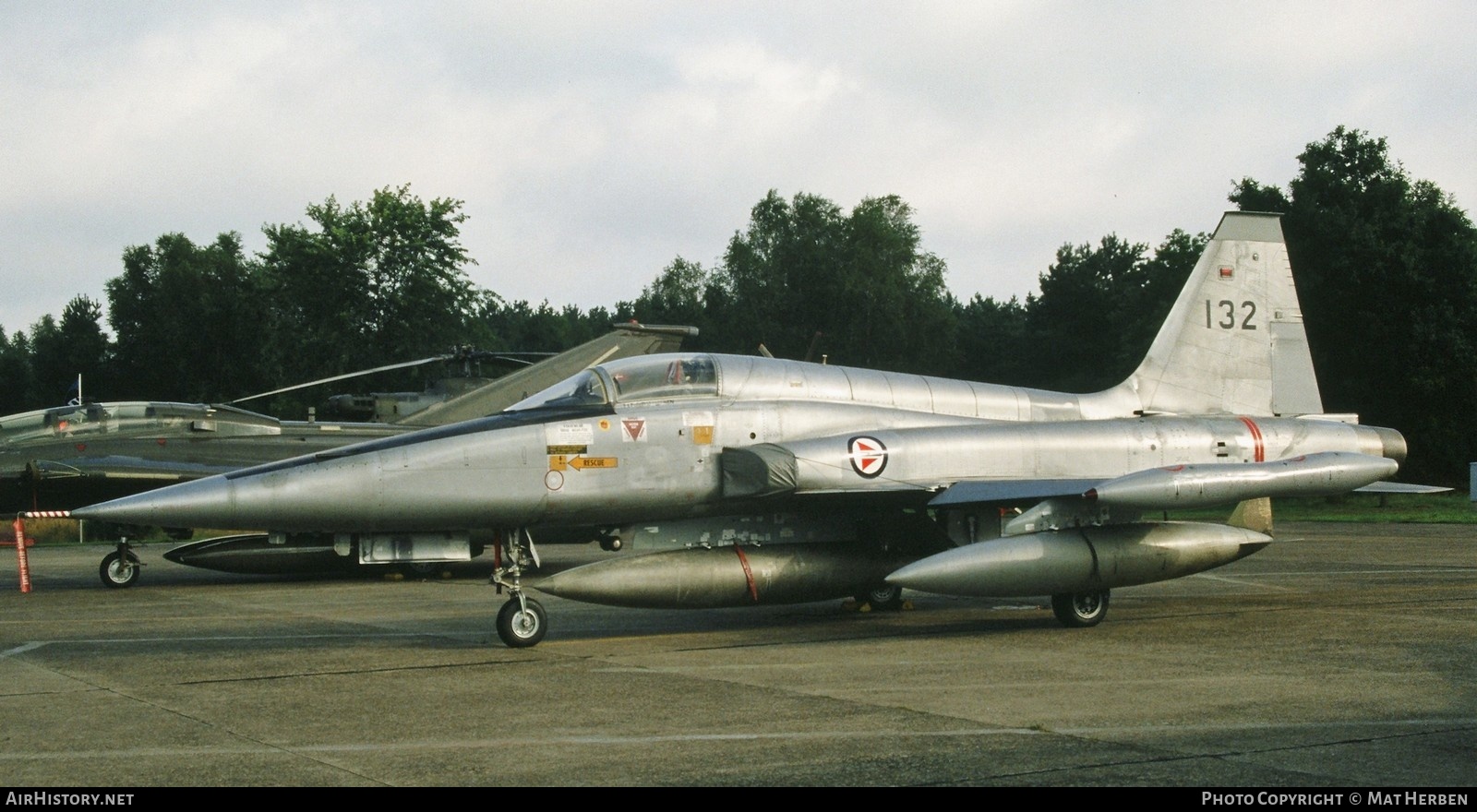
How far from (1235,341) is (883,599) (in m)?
4.87

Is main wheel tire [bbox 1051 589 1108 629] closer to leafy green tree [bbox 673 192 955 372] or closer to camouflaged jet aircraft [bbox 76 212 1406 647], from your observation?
camouflaged jet aircraft [bbox 76 212 1406 647]

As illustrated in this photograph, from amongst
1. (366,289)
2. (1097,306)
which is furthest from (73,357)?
(1097,306)

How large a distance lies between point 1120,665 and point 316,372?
1853 inches

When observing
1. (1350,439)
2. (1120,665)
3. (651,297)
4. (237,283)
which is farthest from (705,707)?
(237,283)

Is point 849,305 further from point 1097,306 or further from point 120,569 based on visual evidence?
point 120,569

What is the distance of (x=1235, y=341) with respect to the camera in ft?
46.2

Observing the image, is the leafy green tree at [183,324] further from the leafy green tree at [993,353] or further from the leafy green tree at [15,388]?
the leafy green tree at [993,353]

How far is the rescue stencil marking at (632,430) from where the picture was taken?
10.9m

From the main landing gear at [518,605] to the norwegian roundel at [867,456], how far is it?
2.91 m

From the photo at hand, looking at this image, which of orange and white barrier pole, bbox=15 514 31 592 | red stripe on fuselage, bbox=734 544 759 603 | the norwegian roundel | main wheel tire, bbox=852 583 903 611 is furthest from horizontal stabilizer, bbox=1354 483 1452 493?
orange and white barrier pole, bbox=15 514 31 592

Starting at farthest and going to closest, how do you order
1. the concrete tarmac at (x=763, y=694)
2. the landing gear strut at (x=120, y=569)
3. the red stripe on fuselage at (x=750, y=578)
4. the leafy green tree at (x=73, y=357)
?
the leafy green tree at (x=73, y=357) < the landing gear strut at (x=120, y=569) < the red stripe on fuselage at (x=750, y=578) < the concrete tarmac at (x=763, y=694)

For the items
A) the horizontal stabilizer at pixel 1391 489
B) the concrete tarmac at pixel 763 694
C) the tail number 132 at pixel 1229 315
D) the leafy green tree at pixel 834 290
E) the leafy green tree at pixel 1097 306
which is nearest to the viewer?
the concrete tarmac at pixel 763 694

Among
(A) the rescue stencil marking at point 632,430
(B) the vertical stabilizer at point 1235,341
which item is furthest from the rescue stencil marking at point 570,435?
(B) the vertical stabilizer at point 1235,341

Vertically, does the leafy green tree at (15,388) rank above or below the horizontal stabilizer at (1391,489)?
above
